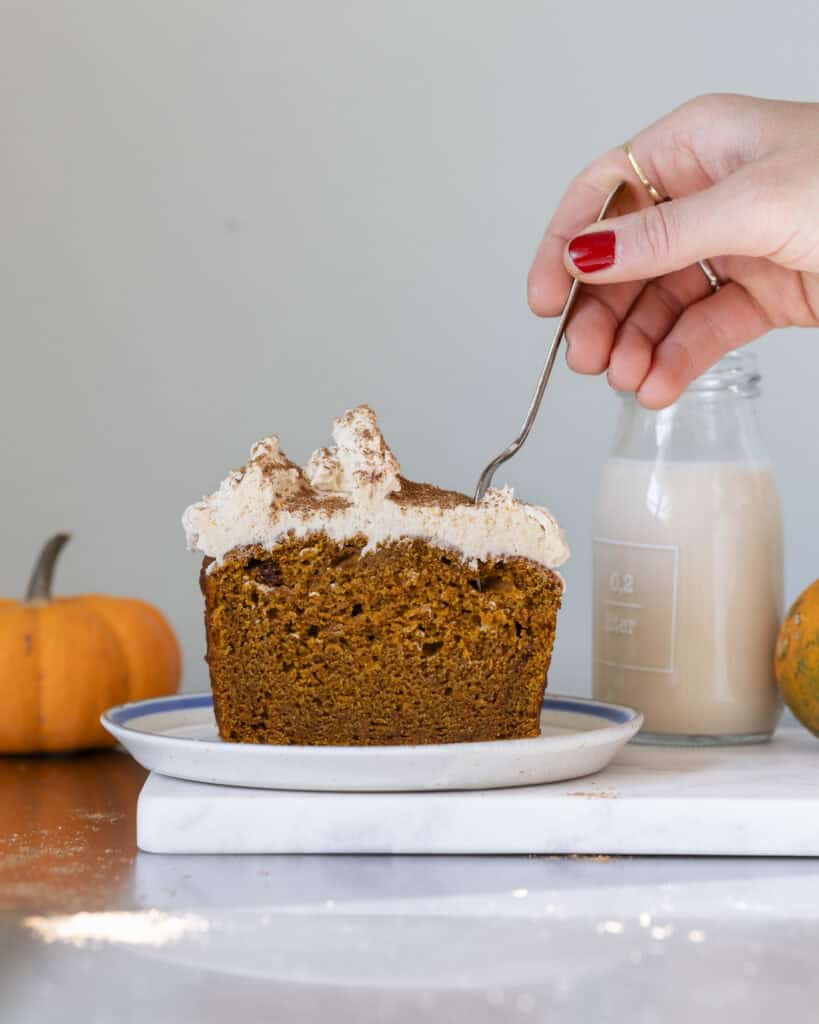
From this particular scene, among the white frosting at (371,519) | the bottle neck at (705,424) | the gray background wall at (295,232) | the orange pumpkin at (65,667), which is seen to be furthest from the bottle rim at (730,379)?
the gray background wall at (295,232)

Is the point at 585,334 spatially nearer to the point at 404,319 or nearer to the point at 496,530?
the point at 496,530

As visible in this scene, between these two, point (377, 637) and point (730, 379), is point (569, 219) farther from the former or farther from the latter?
point (377, 637)

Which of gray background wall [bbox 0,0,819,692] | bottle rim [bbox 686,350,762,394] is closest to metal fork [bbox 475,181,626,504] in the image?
bottle rim [bbox 686,350,762,394]

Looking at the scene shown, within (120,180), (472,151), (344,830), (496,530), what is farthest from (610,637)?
(120,180)

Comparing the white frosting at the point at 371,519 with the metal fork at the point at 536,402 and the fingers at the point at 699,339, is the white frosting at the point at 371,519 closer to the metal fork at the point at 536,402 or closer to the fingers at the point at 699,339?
the metal fork at the point at 536,402

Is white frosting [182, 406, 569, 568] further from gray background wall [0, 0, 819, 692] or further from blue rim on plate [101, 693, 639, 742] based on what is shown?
gray background wall [0, 0, 819, 692]

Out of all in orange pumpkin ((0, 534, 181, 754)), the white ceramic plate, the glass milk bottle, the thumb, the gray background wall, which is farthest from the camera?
the gray background wall

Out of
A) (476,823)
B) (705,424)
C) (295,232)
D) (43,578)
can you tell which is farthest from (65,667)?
(295,232)
